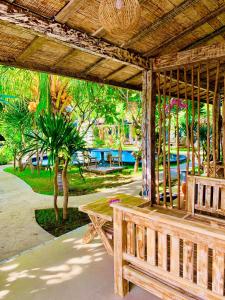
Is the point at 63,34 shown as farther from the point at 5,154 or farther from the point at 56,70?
the point at 5,154

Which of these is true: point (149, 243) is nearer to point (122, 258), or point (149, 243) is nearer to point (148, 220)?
point (148, 220)

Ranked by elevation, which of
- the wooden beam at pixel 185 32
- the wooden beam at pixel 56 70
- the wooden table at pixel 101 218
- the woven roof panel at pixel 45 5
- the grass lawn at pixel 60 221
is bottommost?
the grass lawn at pixel 60 221

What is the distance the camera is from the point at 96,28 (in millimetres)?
2721

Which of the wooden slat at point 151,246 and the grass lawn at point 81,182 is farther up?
the wooden slat at point 151,246

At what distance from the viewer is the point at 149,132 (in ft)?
12.6

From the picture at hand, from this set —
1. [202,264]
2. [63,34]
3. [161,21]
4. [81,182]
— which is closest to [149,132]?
[161,21]

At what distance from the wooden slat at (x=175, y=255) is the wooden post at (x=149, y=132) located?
2.06 meters

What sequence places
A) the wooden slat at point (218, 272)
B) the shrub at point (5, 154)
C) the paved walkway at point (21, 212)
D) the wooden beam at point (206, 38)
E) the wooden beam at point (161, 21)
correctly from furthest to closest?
the shrub at point (5, 154)
the paved walkway at point (21, 212)
the wooden beam at point (206, 38)
the wooden beam at point (161, 21)
the wooden slat at point (218, 272)

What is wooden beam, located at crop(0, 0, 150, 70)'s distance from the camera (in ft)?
6.92

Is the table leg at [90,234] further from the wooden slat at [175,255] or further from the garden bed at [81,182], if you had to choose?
the garden bed at [81,182]

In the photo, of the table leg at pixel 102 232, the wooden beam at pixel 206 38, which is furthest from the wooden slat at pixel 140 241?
the wooden beam at pixel 206 38

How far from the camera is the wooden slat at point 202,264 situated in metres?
1.62

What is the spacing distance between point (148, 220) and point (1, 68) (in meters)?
6.66

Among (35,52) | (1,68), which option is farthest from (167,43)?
(1,68)
